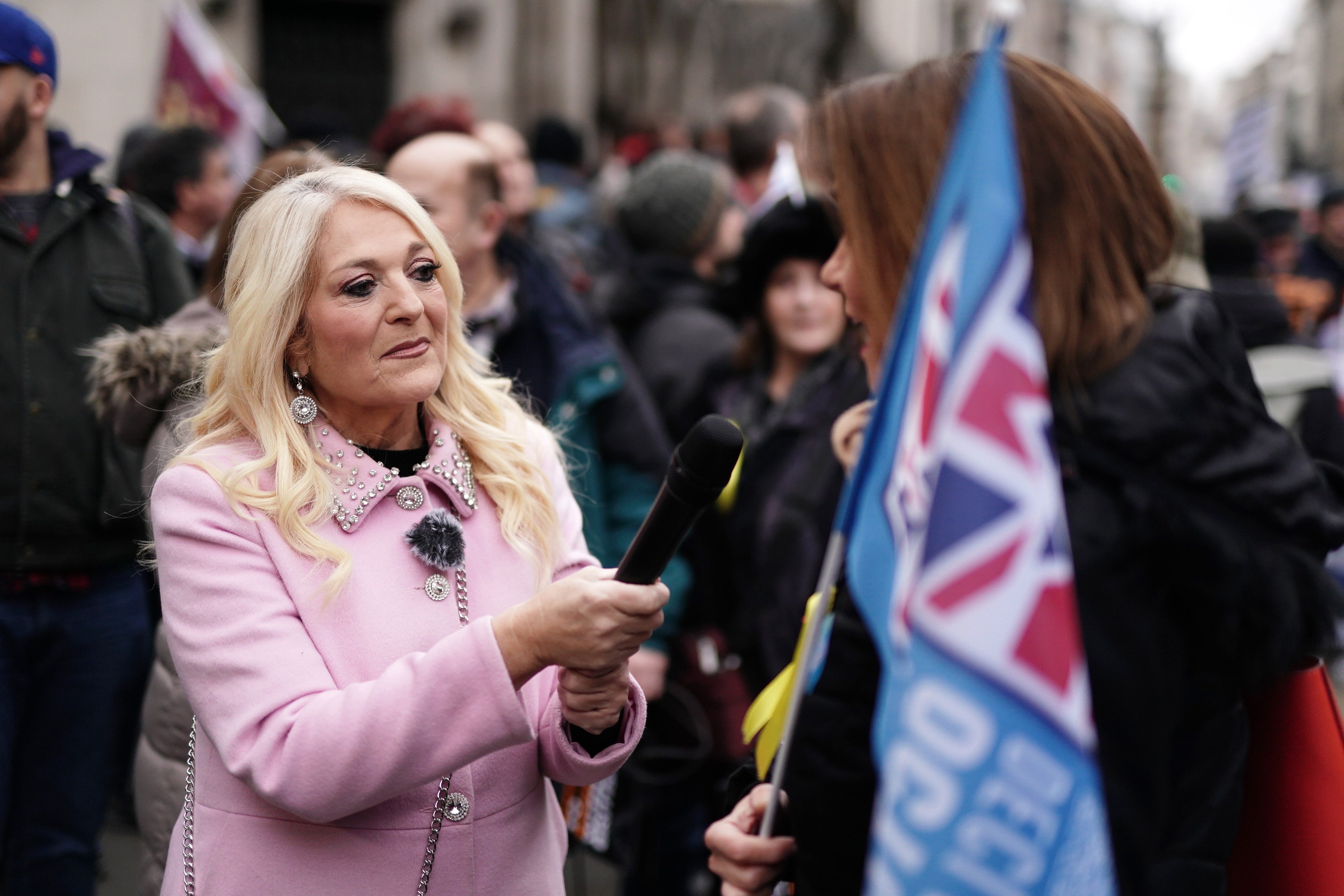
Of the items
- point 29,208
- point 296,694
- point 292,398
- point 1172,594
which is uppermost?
point 29,208

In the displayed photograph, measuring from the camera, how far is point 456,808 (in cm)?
212

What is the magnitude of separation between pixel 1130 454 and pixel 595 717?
984mm

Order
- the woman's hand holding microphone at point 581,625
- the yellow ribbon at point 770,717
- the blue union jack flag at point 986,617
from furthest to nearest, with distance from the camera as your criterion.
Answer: the yellow ribbon at point 770,717
the woman's hand holding microphone at point 581,625
the blue union jack flag at point 986,617

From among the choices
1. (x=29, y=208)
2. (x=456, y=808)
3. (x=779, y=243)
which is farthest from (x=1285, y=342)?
(x=29, y=208)

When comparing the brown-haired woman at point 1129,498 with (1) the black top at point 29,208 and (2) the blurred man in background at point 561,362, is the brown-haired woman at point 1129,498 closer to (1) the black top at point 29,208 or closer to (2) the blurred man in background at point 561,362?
(2) the blurred man in background at point 561,362

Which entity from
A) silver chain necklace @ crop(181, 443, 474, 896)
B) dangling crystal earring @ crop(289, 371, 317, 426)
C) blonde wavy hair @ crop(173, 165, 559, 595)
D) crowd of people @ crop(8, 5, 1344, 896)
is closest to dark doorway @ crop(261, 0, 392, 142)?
crowd of people @ crop(8, 5, 1344, 896)

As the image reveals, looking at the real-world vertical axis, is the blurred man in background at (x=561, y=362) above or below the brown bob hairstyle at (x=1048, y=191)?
below

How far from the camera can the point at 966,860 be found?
4.47 feet

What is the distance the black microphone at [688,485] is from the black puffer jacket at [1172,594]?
26 centimetres

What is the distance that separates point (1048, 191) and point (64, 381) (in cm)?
294

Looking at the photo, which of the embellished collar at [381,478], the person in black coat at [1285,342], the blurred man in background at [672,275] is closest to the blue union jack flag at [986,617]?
the embellished collar at [381,478]

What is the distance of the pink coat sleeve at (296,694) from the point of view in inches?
74.0

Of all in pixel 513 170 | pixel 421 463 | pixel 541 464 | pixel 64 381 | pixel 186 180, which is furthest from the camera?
pixel 513 170

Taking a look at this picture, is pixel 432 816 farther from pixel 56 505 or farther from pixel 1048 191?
pixel 56 505
